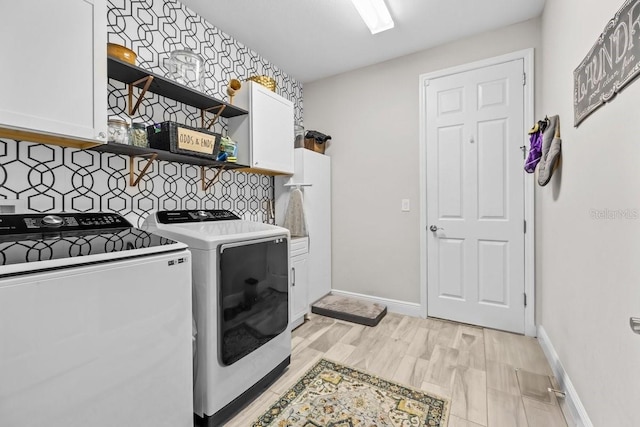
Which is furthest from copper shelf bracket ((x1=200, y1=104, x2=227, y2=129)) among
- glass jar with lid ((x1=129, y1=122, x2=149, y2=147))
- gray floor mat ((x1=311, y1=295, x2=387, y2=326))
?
gray floor mat ((x1=311, y1=295, x2=387, y2=326))

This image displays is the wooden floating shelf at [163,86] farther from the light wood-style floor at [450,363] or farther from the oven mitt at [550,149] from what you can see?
the oven mitt at [550,149]

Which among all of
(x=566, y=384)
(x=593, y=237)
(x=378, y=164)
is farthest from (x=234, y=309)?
(x=378, y=164)

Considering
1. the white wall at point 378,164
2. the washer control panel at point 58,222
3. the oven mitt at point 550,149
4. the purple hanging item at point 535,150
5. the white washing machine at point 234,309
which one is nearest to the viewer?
the washer control panel at point 58,222

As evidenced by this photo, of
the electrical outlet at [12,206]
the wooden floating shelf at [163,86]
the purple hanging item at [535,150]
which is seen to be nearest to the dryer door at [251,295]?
the electrical outlet at [12,206]

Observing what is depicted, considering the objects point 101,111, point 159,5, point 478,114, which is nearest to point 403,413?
point 101,111

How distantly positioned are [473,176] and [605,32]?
1519 millimetres

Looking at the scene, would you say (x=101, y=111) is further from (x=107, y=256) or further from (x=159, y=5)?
(x=159, y=5)

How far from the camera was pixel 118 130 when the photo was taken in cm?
158

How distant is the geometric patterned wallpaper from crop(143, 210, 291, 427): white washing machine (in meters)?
0.26

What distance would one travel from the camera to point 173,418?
4.22ft

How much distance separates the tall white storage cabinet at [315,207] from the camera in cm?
295

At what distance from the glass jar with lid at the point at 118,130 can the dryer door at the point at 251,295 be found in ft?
2.67

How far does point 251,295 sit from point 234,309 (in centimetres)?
13

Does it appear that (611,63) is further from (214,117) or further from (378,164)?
(214,117)
